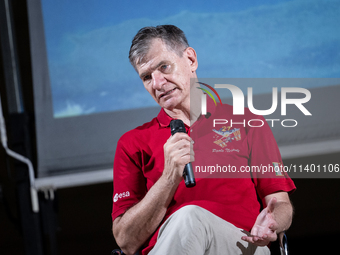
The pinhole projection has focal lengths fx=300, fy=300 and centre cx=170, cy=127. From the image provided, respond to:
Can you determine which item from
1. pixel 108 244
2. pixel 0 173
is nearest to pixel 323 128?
pixel 108 244

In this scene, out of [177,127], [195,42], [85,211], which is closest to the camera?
[177,127]

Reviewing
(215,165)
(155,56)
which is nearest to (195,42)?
(155,56)

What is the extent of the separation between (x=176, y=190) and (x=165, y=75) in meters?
0.43

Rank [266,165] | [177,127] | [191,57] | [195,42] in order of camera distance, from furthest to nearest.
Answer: [195,42] → [191,57] → [266,165] → [177,127]

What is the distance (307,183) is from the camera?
2.25 metres

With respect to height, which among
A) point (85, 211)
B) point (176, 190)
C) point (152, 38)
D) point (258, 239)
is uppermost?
point (152, 38)

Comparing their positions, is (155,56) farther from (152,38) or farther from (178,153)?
(178,153)

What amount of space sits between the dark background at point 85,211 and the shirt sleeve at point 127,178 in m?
1.00

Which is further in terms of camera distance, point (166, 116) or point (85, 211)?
point (85, 211)

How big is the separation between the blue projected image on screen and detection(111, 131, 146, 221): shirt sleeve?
484 millimetres

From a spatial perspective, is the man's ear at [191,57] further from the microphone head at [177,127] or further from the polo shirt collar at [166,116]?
the microphone head at [177,127]

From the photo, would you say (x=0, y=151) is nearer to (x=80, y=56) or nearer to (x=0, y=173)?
(x=0, y=173)

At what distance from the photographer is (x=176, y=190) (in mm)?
1047

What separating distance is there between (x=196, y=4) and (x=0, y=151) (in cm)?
212
